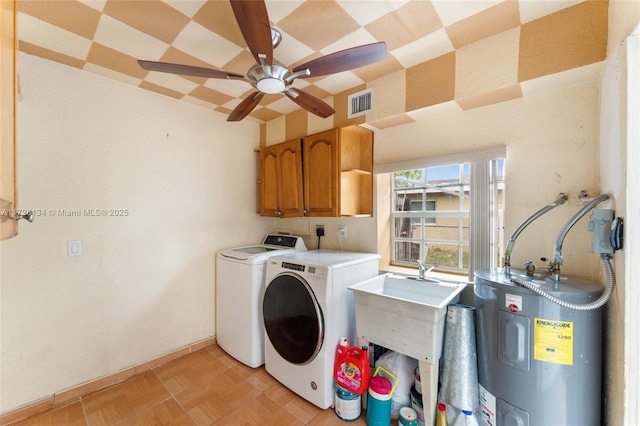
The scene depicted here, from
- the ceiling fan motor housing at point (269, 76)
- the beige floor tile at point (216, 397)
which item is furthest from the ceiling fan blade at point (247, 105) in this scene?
the beige floor tile at point (216, 397)

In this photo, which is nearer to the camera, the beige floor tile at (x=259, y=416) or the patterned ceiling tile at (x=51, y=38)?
the patterned ceiling tile at (x=51, y=38)

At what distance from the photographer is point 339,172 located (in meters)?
2.13

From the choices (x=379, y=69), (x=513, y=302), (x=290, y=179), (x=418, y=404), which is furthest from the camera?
(x=290, y=179)

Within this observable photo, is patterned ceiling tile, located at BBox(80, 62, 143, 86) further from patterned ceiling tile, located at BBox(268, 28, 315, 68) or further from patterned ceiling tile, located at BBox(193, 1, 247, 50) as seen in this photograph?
patterned ceiling tile, located at BBox(268, 28, 315, 68)

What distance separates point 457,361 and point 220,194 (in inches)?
93.6

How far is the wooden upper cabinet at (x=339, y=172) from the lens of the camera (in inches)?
84.7

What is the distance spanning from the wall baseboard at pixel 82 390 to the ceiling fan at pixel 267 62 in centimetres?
221

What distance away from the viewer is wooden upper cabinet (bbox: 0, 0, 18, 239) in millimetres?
838

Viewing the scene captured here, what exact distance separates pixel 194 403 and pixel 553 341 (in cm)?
215

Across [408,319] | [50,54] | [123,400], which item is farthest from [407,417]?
[50,54]

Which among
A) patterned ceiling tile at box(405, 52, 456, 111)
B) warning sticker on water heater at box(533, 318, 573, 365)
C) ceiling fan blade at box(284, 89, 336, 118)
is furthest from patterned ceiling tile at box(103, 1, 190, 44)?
warning sticker on water heater at box(533, 318, 573, 365)

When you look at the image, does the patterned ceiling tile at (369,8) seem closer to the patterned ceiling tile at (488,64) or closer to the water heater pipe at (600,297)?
the patterned ceiling tile at (488,64)

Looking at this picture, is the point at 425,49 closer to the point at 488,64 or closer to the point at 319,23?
the point at 488,64

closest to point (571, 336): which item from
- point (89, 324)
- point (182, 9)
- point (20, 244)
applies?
point (182, 9)
